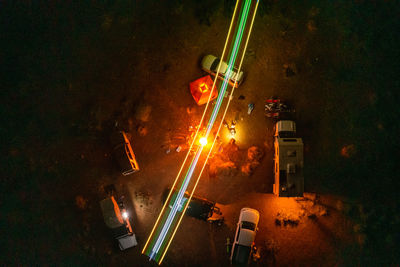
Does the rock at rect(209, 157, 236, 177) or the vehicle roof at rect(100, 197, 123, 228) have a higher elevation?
the rock at rect(209, 157, 236, 177)

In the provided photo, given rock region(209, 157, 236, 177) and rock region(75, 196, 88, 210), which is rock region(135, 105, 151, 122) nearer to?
rock region(209, 157, 236, 177)

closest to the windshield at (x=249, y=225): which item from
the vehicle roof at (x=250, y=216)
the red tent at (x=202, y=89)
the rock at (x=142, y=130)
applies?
the vehicle roof at (x=250, y=216)

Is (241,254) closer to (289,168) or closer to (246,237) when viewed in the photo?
(246,237)

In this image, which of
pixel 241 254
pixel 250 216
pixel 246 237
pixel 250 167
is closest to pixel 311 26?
pixel 250 167

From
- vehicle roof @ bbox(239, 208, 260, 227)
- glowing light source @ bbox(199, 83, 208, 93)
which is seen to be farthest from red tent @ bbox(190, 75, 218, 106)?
vehicle roof @ bbox(239, 208, 260, 227)

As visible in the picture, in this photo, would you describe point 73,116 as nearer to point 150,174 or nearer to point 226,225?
point 150,174

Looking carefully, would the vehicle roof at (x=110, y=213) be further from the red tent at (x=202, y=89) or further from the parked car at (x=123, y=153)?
the red tent at (x=202, y=89)

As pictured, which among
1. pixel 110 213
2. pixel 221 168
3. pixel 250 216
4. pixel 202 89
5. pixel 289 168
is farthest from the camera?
pixel 221 168
